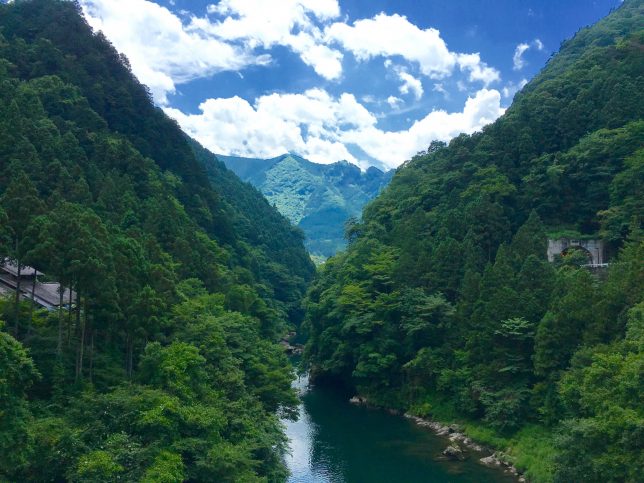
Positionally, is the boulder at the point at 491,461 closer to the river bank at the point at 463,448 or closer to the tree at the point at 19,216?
the river bank at the point at 463,448

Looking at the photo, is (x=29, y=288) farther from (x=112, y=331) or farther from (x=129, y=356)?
(x=129, y=356)

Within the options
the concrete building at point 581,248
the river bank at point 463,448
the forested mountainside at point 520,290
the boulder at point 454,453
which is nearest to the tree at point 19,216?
the forested mountainside at point 520,290

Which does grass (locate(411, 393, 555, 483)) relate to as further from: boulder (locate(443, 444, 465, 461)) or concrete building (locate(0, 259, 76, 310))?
concrete building (locate(0, 259, 76, 310))

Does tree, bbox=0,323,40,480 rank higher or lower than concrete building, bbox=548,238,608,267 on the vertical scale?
lower

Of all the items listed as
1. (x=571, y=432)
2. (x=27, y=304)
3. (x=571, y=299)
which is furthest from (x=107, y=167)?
(x=571, y=432)

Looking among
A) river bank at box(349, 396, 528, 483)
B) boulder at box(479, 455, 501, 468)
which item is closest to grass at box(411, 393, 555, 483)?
river bank at box(349, 396, 528, 483)
